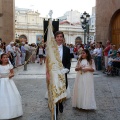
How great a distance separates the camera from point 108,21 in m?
17.9

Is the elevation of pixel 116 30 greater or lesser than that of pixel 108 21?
lesser

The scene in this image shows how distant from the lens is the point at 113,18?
17.6 metres

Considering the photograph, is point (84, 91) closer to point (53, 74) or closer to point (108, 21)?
point (53, 74)

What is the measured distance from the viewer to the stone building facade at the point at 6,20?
19219 mm

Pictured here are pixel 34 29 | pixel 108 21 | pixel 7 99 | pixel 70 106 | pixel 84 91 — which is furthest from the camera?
pixel 34 29

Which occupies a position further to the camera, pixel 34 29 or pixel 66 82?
pixel 34 29

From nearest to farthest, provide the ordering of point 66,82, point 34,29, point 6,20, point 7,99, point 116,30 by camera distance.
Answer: point 7,99, point 66,82, point 116,30, point 6,20, point 34,29

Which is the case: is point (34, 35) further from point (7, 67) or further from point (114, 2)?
point (7, 67)

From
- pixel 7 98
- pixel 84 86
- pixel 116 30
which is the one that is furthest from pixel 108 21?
pixel 7 98

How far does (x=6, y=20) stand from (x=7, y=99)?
556 inches

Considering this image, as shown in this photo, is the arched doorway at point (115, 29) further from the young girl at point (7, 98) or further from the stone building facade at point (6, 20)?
the young girl at point (7, 98)

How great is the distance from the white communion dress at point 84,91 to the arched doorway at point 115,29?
10.8 meters

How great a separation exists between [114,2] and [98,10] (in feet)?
6.09

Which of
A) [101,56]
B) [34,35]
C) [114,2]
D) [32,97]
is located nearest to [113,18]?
[114,2]
